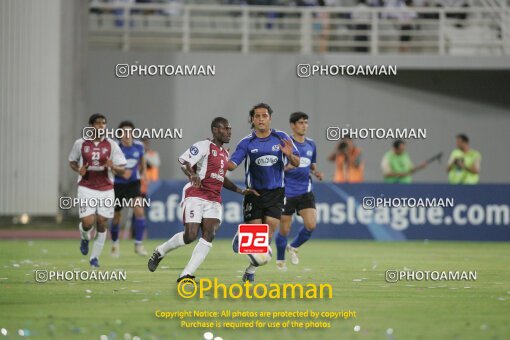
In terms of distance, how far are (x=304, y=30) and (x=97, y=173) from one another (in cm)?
1467

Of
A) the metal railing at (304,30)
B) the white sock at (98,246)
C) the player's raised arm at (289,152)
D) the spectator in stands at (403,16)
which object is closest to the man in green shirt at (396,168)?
the metal railing at (304,30)

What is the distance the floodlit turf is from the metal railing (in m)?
10.9

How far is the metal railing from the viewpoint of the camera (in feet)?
106

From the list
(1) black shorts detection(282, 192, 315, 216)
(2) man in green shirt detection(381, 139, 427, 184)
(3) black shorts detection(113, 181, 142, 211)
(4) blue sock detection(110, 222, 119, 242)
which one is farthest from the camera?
(2) man in green shirt detection(381, 139, 427, 184)

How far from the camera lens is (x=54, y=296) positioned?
46.8ft

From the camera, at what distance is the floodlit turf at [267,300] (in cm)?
1138

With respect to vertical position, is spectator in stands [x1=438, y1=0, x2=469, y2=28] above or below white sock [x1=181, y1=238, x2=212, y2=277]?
above

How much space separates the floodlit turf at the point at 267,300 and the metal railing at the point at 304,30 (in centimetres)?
1092

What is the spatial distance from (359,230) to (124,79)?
28.3 ft

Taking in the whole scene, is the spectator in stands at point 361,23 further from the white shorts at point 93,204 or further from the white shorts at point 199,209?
the white shorts at point 199,209

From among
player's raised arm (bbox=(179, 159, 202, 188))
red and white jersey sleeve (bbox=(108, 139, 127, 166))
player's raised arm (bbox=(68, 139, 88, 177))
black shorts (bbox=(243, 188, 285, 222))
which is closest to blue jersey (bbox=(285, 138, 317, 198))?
red and white jersey sleeve (bbox=(108, 139, 127, 166))

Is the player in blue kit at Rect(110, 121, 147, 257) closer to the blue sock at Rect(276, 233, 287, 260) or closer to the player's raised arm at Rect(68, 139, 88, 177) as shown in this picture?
the player's raised arm at Rect(68, 139, 88, 177)

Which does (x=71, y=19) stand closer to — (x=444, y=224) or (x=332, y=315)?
(x=444, y=224)

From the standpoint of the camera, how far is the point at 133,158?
72.3 ft
